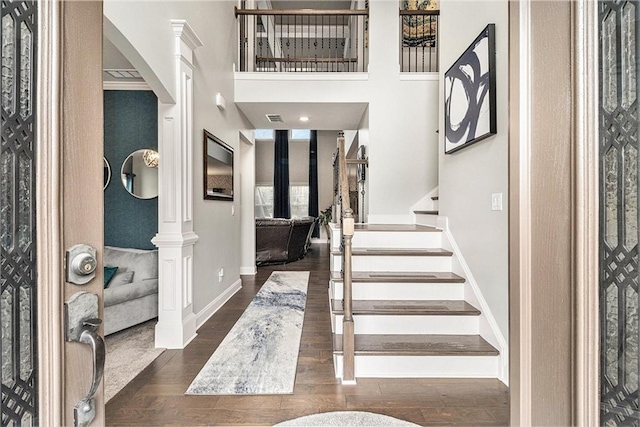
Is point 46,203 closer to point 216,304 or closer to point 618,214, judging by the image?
point 618,214

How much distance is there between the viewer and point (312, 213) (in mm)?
9797

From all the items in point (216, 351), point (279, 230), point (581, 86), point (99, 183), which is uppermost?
point (581, 86)

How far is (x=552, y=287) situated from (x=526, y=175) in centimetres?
23

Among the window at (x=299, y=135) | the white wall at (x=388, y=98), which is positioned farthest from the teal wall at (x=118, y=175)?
the window at (x=299, y=135)

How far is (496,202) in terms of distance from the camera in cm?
219

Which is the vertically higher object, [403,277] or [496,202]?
[496,202]

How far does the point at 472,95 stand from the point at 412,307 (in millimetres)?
1729

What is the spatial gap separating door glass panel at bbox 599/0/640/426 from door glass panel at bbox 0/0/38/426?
41.1 inches

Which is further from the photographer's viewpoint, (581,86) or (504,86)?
(504,86)

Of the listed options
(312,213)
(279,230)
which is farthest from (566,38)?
(312,213)

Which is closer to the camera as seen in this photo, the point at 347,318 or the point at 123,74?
the point at 347,318

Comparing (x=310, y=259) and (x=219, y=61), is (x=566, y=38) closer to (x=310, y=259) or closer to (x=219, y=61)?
(x=219, y=61)

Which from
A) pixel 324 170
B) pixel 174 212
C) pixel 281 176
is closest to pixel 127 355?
pixel 174 212

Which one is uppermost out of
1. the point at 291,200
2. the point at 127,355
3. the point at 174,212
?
the point at 291,200
